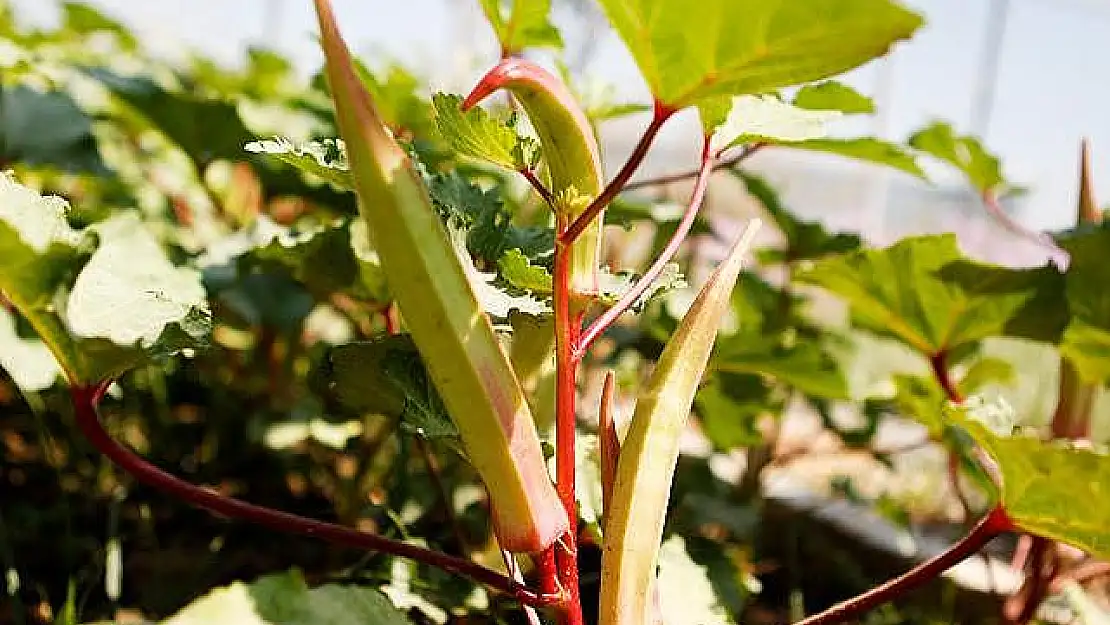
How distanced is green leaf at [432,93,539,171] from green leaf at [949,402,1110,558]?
10.5 inches

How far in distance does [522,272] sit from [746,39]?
0.59 ft

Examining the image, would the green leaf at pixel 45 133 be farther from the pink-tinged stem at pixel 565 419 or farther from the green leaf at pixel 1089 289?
the green leaf at pixel 1089 289

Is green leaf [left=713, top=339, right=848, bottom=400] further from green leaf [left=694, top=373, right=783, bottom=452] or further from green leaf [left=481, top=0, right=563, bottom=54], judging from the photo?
green leaf [left=481, top=0, right=563, bottom=54]

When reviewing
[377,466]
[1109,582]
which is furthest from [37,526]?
[1109,582]

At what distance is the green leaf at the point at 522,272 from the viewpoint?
563 mm

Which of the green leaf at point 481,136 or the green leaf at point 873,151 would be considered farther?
the green leaf at point 873,151

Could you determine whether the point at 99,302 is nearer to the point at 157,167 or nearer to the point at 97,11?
the point at 97,11

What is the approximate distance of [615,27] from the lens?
47cm

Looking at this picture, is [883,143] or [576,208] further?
[883,143]

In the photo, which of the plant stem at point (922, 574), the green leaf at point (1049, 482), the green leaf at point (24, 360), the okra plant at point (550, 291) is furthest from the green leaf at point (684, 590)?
the green leaf at point (24, 360)

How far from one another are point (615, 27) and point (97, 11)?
1413mm

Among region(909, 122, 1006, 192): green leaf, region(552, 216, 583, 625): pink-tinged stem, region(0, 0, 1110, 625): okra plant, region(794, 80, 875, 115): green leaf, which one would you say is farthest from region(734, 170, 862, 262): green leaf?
region(552, 216, 583, 625): pink-tinged stem

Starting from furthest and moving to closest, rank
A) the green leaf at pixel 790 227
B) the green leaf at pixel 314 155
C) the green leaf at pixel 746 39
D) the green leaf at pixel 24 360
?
1. the green leaf at pixel 790 227
2. the green leaf at pixel 24 360
3. the green leaf at pixel 314 155
4. the green leaf at pixel 746 39

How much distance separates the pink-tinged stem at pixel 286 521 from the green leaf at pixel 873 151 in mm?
412
